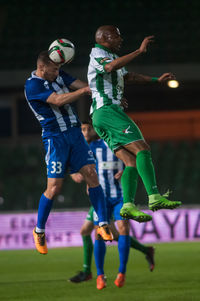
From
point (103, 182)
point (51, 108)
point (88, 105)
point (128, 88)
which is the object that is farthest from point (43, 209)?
point (128, 88)

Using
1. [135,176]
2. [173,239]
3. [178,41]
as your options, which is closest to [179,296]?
[135,176]

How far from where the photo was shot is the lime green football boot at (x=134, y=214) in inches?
202

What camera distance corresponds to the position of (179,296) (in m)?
6.00

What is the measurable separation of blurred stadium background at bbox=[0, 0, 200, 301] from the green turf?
0.16 feet

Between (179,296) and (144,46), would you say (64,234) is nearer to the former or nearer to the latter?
(179,296)

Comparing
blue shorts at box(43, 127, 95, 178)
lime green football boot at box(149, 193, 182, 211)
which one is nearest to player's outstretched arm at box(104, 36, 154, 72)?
blue shorts at box(43, 127, 95, 178)

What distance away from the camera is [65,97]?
564 centimetres

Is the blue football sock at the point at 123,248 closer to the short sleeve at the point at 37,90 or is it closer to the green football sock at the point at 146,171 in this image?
the green football sock at the point at 146,171

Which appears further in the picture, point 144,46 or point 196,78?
point 196,78

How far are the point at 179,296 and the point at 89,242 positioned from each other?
2.02m

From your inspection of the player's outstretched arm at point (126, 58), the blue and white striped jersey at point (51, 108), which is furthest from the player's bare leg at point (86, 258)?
the player's outstretched arm at point (126, 58)

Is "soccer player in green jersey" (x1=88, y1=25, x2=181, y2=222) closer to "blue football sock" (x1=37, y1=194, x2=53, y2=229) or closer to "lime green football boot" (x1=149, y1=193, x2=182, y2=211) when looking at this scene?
"lime green football boot" (x1=149, y1=193, x2=182, y2=211)

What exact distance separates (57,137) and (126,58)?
129 centimetres

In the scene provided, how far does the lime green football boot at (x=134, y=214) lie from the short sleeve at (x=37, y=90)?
52.0 inches
